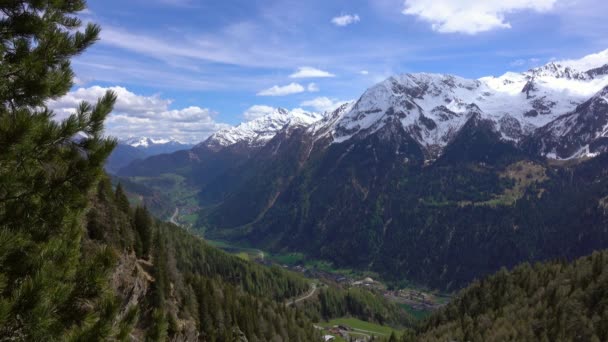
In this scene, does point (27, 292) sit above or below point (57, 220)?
below

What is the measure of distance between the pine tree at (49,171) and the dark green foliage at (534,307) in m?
122

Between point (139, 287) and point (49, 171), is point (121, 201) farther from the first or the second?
point (49, 171)

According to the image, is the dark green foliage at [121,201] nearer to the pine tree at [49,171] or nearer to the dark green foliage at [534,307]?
the pine tree at [49,171]

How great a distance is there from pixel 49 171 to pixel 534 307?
144 m

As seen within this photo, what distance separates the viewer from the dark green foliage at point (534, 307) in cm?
11156

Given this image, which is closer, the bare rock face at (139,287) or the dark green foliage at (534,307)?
the bare rock face at (139,287)

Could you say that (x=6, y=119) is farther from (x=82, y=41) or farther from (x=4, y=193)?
(x=82, y=41)

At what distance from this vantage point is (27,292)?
9.07 m

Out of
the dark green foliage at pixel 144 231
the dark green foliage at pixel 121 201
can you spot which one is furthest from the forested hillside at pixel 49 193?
the dark green foliage at pixel 144 231

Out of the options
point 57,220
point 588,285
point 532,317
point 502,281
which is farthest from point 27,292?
point 502,281

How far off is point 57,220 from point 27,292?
3.15 meters

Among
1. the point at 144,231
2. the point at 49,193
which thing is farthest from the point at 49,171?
the point at 144,231

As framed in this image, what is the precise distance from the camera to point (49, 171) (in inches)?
459

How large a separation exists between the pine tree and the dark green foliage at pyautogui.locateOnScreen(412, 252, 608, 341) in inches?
4809
